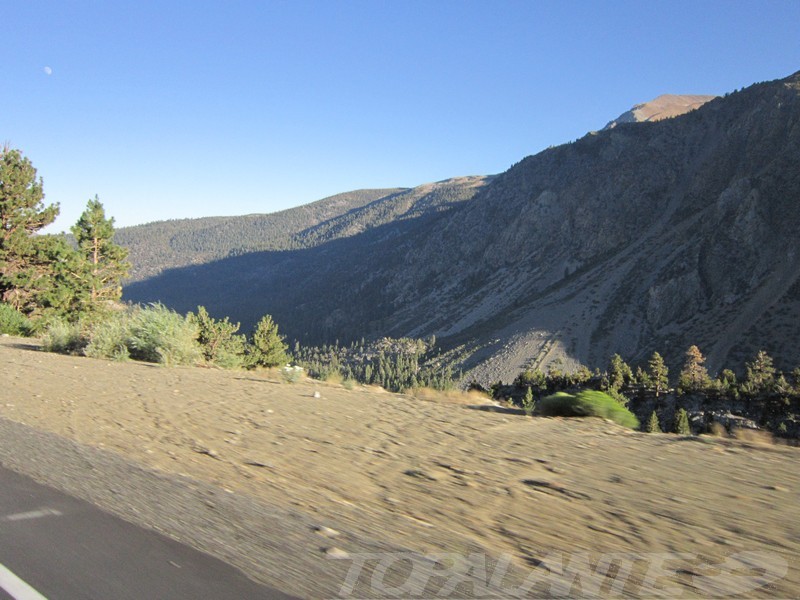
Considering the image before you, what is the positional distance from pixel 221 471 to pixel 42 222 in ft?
123

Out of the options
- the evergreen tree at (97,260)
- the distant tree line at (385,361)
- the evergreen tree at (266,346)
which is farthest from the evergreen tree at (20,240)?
the distant tree line at (385,361)

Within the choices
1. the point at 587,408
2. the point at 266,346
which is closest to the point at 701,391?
the point at 266,346

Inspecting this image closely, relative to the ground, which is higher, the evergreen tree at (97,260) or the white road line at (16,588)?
the evergreen tree at (97,260)

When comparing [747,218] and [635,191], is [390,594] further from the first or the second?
Result: [635,191]

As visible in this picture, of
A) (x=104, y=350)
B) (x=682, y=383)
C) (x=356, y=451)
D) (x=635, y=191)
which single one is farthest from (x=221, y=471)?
A: (x=635, y=191)

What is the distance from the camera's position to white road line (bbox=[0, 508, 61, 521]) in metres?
4.57

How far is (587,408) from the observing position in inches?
400

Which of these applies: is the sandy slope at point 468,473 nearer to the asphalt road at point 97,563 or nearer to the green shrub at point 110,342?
the asphalt road at point 97,563

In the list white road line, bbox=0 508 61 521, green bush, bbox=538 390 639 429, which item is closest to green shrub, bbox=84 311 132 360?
green bush, bbox=538 390 639 429

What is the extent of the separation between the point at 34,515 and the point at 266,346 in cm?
4000

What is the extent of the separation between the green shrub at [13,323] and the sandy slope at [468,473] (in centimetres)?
2081

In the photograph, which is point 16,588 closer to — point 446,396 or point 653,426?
point 446,396

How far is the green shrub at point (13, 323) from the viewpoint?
2781 cm

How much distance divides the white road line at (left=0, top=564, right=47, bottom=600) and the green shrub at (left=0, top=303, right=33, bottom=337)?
2939cm
